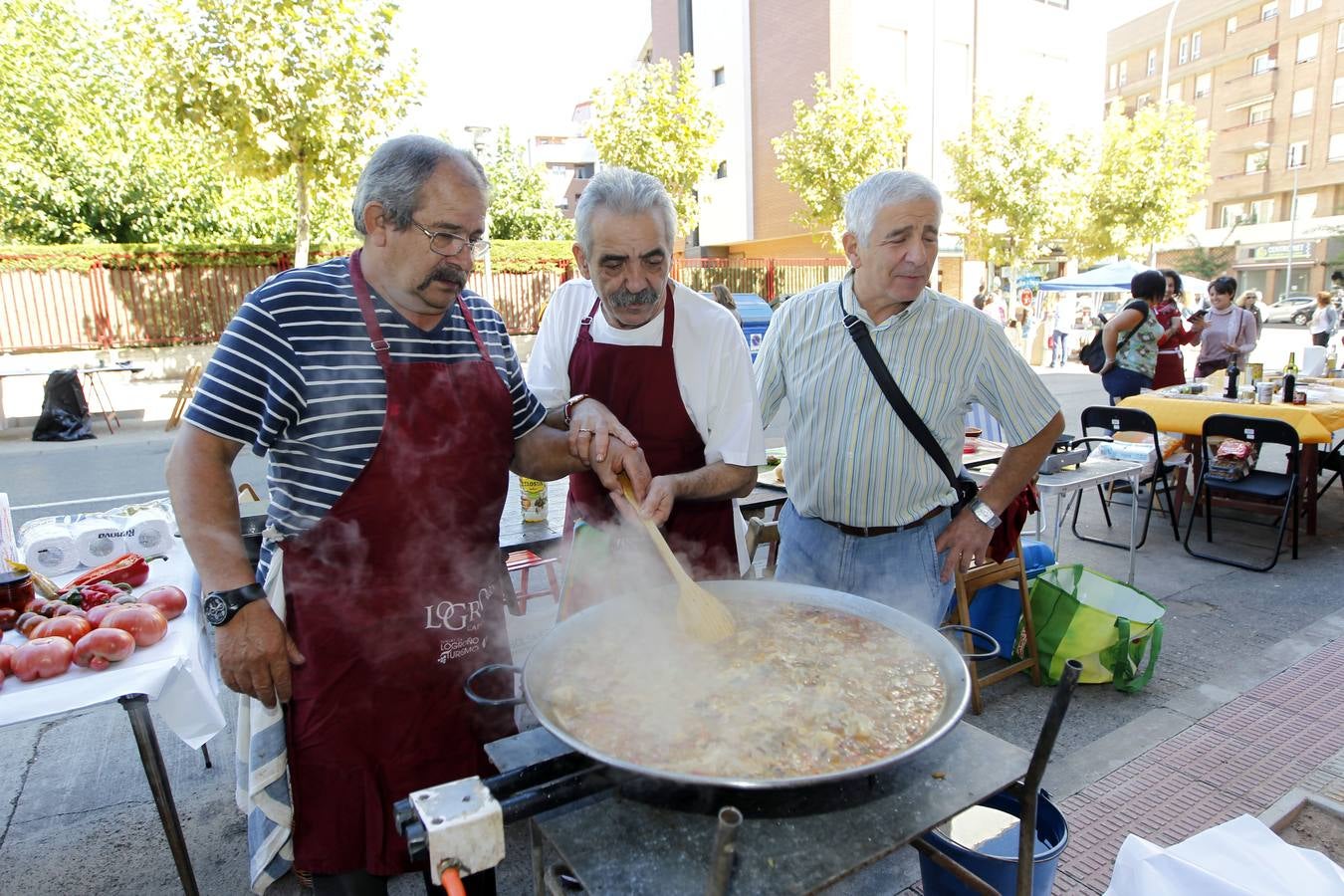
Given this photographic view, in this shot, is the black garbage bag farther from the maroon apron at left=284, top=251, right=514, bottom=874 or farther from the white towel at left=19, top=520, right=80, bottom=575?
the maroon apron at left=284, top=251, right=514, bottom=874

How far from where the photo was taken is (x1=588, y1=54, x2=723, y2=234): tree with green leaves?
1609cm

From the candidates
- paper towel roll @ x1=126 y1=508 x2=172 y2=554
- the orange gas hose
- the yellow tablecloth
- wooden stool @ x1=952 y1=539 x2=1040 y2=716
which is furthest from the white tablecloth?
the yellow tablecloth

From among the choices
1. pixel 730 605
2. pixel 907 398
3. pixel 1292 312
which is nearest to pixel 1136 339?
pixel 907 398

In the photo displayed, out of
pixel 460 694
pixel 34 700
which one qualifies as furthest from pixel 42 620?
pixel 460 694

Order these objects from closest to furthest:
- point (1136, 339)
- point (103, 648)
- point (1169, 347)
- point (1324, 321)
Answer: point (103, 648)
point (1136, 339)
point (1169, 347)
point (1324, 321)

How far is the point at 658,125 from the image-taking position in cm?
1603

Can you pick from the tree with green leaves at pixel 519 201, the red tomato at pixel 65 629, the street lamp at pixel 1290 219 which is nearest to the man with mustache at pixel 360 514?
the red tomato at pixel 65 629

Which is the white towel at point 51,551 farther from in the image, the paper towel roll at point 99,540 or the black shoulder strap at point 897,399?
the black shoulder strap at point 897,399

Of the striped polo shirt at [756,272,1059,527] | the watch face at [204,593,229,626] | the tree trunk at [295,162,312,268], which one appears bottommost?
the watch face at [204,593,229,626]

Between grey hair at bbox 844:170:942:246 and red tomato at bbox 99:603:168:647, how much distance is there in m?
2.23

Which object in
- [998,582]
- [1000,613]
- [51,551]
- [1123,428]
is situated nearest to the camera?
[51,551]

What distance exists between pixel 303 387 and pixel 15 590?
1474mm

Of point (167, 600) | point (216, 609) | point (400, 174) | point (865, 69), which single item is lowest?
point (167, 600)

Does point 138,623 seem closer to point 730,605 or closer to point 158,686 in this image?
point 158,686
